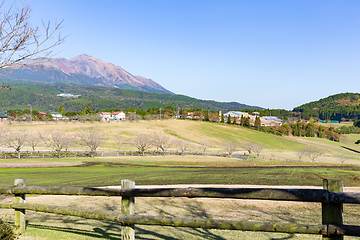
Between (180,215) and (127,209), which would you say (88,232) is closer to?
(127,209)

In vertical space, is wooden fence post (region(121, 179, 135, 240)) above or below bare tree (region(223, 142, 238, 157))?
above

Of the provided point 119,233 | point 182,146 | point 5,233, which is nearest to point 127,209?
point 119,233

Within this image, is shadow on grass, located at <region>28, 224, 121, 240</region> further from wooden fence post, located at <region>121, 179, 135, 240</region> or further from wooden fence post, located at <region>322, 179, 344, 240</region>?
wooden fence post, located at <region>322, 179, 344, 240</region>

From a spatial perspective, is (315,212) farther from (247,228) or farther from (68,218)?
(68,218)

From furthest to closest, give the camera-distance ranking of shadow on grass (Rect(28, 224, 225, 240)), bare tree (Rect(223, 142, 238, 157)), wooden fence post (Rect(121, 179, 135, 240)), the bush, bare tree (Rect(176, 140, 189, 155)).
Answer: bare tree (Rect(223, 142, 238, 157))
bare tree (Rect(176, 140, 189, 155))
shadow on grass (Rect(28, 224, 225, 240))
the bush
wooden fence post (Rect(121, 179, 135, 240))

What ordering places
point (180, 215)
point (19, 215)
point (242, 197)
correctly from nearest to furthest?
1. point (242, 197)
2. point (19, 215)
3. point (180, 215)

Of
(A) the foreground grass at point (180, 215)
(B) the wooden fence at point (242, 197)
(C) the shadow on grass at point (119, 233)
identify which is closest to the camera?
(B) the wooden fence at point (242, 197)

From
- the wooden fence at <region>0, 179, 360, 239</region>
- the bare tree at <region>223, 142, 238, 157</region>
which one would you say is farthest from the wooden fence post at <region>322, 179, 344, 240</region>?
the bare tree at <region>223, 142, 238, 157</region>

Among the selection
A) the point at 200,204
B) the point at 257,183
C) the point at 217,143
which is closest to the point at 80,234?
the point at 200,204

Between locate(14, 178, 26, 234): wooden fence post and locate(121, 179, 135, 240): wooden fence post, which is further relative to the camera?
locate(14, 178, 26, 234): wooden fence post

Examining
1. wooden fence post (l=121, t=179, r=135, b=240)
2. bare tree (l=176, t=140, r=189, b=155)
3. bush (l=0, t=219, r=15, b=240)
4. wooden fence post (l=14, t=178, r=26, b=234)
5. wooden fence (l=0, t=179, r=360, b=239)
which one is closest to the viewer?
wooden fence (l=0, t=179, r=360, b=239)

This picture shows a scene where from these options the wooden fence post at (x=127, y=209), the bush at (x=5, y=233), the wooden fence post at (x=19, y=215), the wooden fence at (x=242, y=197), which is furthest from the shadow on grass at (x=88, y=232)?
the wooden fence post at (x=127, y=209)

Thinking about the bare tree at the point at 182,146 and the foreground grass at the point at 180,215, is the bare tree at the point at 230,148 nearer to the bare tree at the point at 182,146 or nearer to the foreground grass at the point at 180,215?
the bare tree at the point at 182,146

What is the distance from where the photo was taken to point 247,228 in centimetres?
390
